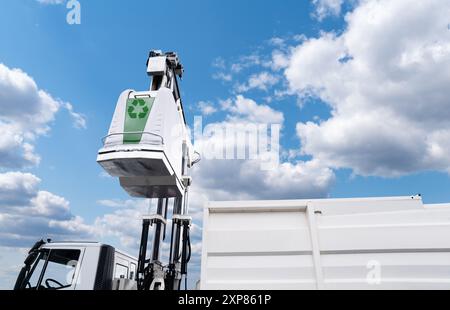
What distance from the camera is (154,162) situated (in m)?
5.71

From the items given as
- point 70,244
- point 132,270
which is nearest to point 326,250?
point 70,244

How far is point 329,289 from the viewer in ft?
10.1

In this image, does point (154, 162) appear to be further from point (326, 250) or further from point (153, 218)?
point (326, 250)

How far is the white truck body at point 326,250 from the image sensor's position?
3088 mm

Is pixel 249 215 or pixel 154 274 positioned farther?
pixel 154 274

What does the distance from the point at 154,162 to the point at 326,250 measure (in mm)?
3610

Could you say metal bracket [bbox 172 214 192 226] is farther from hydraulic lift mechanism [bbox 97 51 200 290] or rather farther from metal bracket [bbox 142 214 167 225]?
metal bracket [bbox 142 214 167 225]

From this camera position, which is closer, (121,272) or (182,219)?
(121,272)

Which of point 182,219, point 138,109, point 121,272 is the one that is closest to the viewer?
point 121,272

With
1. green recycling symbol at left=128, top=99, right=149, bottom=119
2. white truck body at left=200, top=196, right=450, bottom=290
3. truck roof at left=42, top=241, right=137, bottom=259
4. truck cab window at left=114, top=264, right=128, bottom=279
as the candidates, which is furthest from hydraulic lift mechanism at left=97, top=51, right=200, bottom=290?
white truck body at left=200, top=196, right=450, bottom=290

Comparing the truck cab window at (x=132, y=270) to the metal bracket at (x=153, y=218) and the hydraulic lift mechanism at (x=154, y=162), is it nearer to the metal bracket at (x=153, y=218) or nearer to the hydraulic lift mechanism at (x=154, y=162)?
the hydraulic lift mechanism at (x=154, y=162)
